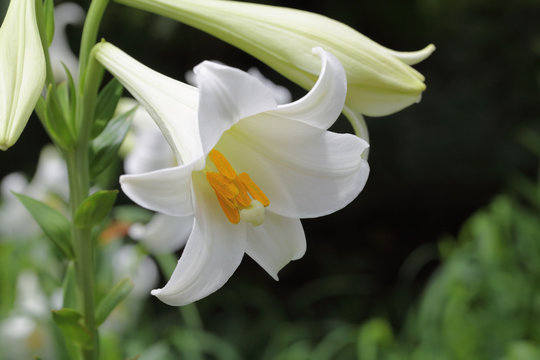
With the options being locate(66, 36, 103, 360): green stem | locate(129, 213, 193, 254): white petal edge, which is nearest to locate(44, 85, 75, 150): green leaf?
locate(66, 36, 103, 360): green stem

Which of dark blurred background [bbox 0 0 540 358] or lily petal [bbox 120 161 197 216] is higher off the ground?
lily petal [bbox 120 161 197 216]

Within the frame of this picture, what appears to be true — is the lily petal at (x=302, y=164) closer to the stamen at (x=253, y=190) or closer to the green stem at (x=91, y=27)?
the stamen at (x=253, y=190)

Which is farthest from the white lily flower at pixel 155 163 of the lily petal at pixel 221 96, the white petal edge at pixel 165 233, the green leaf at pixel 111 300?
the lily petal at pixel 221 96

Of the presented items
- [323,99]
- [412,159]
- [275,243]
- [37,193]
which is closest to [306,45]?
[323,99]

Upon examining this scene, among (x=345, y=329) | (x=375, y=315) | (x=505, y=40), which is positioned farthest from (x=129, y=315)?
(x=505, y=40)

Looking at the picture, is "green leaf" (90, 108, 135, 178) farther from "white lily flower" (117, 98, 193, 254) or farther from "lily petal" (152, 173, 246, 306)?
"white lily flower" (117, 98, 193, 254)

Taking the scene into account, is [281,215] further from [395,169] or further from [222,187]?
[395,169]
